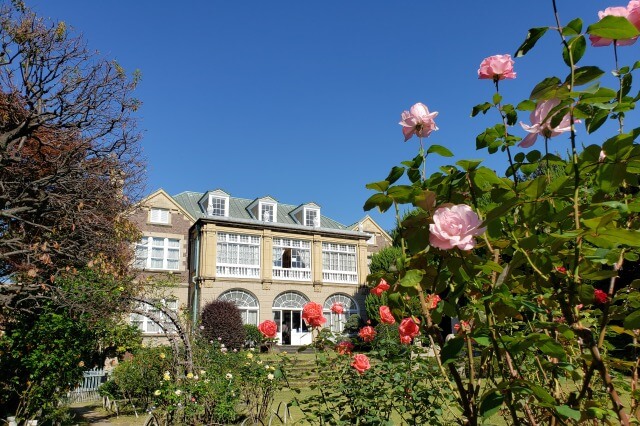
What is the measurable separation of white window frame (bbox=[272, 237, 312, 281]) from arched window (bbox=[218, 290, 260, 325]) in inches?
71.0

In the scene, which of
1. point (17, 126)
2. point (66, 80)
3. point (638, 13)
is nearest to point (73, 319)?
point (17, 126)

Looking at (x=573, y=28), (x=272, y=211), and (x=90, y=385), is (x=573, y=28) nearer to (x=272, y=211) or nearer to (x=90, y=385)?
(x=90, y=385)

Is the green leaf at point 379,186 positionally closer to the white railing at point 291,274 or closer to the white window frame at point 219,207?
the white railing at point 291,274

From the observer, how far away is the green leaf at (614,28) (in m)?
1.09

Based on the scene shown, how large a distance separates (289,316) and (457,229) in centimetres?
2566

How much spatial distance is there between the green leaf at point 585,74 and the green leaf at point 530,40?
5.5 inches

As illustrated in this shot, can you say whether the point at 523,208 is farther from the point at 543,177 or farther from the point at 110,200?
the point at 110,200

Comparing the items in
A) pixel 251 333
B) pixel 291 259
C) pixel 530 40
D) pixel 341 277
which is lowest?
pixel 251 333

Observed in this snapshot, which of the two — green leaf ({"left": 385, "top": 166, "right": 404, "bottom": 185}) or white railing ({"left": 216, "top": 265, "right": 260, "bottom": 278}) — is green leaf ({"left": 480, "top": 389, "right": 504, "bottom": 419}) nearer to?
green leaf ({"left": 385, "top": 166, "right": 404, "bottom": 185})

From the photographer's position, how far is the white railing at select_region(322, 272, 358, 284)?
27.3 metres

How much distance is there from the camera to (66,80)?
7.80 meters

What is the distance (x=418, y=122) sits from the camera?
1.77m

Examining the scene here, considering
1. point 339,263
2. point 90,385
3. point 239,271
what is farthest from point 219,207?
point 90,385

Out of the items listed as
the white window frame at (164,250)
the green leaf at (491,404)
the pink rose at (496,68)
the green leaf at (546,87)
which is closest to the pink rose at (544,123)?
the green leaf at (546,87)
